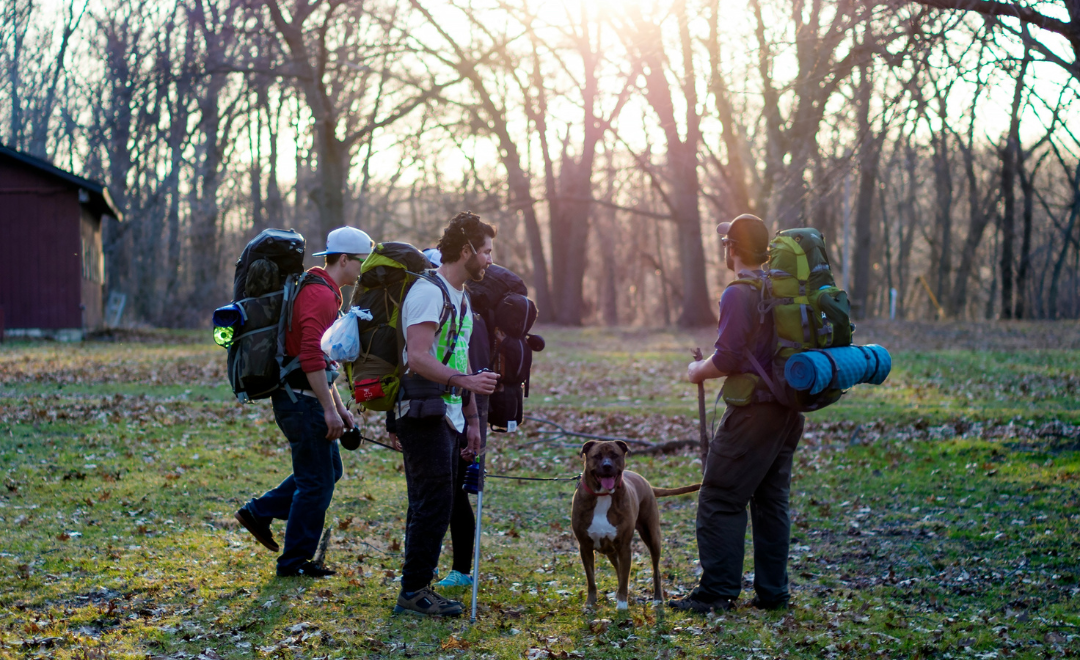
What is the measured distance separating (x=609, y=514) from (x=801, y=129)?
13.9 metres

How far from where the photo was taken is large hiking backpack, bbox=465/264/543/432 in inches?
239

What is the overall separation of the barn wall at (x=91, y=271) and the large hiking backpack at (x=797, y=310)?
1046 inches

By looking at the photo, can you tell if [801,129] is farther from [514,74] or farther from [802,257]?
[514,74]

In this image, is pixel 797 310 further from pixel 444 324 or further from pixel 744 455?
pixel 444 324

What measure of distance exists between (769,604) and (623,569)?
94cm

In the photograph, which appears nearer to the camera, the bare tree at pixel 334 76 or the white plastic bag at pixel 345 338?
the white plastic bag at pixel 345 338

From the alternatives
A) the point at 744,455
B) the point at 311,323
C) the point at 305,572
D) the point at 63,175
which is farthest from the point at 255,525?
the point at 63,175

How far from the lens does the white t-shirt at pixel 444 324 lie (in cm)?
506

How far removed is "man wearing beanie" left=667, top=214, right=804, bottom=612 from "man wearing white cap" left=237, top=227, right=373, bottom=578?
223 cm

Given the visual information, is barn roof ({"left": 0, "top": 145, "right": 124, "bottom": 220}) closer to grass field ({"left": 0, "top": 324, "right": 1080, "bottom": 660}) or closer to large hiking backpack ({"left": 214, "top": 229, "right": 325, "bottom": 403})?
grass field ({"left": 0, "top": 324, "right": 1080, "bottom": 660})

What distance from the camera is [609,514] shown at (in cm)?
583

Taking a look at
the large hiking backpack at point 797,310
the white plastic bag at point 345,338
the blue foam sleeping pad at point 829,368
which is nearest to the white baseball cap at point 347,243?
the white plastic bag at point 345,338

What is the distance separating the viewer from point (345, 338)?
5.14 meters

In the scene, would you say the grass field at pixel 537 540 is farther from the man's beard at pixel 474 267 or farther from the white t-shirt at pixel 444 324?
the man's beard at pixel 474 267
